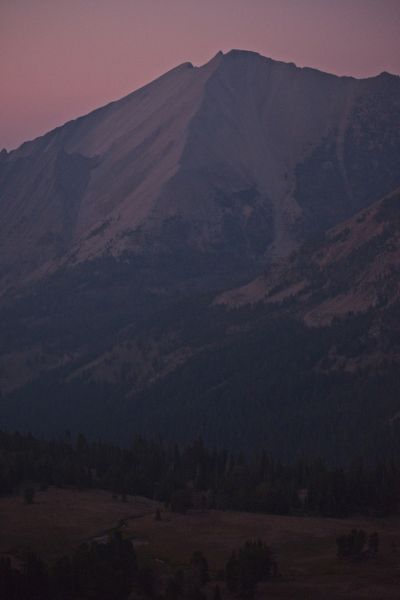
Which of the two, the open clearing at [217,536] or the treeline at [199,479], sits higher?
the treeline at [199,479]

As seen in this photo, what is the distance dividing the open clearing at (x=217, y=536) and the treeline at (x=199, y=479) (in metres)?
4.36

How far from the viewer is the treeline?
143 metres

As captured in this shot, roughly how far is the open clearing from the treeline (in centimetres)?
436

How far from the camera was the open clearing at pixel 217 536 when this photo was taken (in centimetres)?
9902

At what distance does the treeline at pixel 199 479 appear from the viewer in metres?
143

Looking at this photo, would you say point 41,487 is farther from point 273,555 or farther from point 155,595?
point 155,595

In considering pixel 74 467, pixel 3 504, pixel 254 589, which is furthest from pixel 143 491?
pixel 254 589

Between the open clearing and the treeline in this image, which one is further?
the treeline

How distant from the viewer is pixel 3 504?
138625 millimetres

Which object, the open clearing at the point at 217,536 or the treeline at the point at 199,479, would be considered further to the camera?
the treeline at the point at 199,479

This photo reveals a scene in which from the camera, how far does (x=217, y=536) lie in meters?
122

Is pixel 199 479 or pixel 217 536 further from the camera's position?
pixel 199 479

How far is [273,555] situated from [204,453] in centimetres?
5962

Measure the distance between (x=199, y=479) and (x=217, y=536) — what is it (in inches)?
1417
